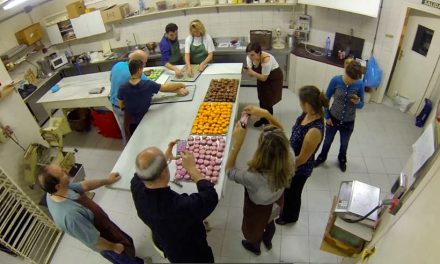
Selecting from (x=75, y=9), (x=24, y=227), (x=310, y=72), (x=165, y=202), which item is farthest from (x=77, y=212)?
(x=75, y=9)

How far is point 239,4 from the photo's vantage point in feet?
17.3

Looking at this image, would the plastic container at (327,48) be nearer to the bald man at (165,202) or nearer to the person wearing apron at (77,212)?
the bald man at (165,202)

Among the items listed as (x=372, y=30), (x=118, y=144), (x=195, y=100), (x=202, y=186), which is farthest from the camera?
(x=118, y=144)

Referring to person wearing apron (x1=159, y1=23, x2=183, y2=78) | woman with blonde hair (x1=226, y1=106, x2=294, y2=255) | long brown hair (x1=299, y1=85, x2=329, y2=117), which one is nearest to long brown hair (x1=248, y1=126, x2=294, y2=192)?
woman with blonde hair (x1=226, y1=106, x2=294, y2=255)

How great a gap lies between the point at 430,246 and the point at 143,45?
6168mm

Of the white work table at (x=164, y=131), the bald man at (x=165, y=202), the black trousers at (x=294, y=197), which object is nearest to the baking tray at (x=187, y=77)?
the white work table at (x=164, y=131)

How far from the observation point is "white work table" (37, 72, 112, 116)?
14.7ft

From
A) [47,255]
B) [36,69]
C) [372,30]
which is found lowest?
[47,255]

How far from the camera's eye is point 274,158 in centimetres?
201

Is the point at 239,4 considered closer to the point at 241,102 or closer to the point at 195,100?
the point at 241,102

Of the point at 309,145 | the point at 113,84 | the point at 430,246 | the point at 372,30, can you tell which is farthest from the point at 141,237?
the point at 372,30

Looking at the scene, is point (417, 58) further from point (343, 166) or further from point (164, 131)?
point (164, 131)

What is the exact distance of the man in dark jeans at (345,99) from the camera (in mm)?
3018

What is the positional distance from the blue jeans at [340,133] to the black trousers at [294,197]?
1011 mm
